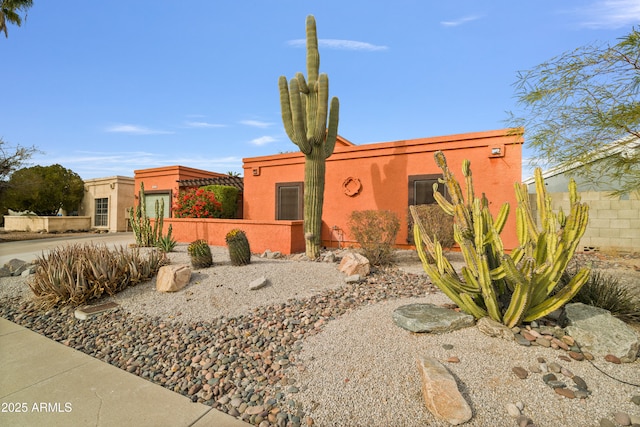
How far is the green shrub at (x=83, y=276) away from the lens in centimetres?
490

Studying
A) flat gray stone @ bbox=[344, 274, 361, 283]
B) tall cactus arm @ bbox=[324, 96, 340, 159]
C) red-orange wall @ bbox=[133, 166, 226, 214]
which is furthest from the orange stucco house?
red-orange wall @ bbox=[133, 166, 226, 214]

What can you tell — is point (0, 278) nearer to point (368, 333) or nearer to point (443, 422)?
point (368, 333)

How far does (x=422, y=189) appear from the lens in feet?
28.9

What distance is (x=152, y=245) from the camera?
9.18 metres

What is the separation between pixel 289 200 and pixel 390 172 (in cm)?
372

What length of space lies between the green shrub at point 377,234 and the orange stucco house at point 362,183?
2266mm

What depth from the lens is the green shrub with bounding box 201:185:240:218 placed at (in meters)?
12.8

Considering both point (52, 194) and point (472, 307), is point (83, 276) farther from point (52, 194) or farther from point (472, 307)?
point (52, 194)

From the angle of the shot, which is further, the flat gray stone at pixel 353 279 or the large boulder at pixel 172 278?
the flat gray stone at pixel 353 279

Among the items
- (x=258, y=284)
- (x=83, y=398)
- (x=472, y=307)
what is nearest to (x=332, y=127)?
(x=258, y=284)

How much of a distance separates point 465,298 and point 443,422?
1.49 metres

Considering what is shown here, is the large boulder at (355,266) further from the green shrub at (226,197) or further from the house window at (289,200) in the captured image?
the green shrub at (226,197)

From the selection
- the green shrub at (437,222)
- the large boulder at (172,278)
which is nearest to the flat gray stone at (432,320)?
the large boulder at (172,278)

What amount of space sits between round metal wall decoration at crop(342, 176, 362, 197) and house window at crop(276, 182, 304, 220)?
159cm
